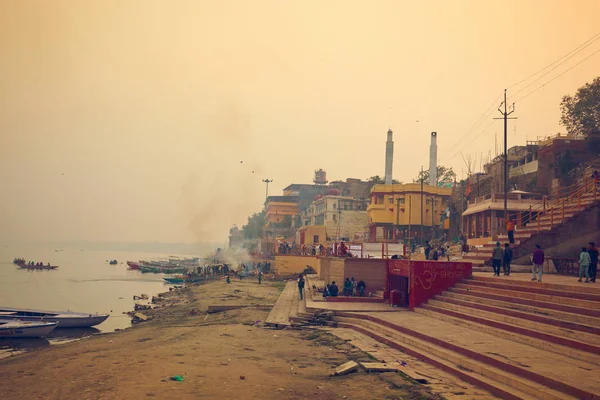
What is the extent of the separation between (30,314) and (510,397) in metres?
30.0

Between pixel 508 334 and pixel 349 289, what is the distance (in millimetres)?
11334

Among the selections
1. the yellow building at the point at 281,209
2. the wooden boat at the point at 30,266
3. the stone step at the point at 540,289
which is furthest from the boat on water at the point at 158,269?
the stone step at the point at 540,289

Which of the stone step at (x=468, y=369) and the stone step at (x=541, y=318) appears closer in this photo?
the stone step at (x=468, y=369)

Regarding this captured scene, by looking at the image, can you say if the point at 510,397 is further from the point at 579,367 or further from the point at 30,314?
the point at 30,314

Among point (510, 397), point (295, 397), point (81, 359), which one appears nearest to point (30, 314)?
point (81, 359)

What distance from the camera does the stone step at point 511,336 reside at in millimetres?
9633

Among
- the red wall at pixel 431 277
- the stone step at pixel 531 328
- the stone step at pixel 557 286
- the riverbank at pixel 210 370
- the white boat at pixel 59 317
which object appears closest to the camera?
the riverbank at pixel 210 370

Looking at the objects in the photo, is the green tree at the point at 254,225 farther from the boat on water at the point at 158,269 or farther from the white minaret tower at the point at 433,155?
the white minaret tower at the point at 433,155

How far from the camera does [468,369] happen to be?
32.5ft

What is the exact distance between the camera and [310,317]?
18.2m

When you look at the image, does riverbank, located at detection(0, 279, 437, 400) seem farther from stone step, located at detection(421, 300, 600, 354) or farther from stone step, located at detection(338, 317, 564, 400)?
stone step, located at detection(421, 300, 600, 354)

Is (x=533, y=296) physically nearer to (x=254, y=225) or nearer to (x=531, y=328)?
(x=531, y=328)

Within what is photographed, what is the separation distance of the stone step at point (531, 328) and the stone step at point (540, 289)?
4.29 ft

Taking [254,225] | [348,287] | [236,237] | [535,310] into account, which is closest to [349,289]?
[348,287]
